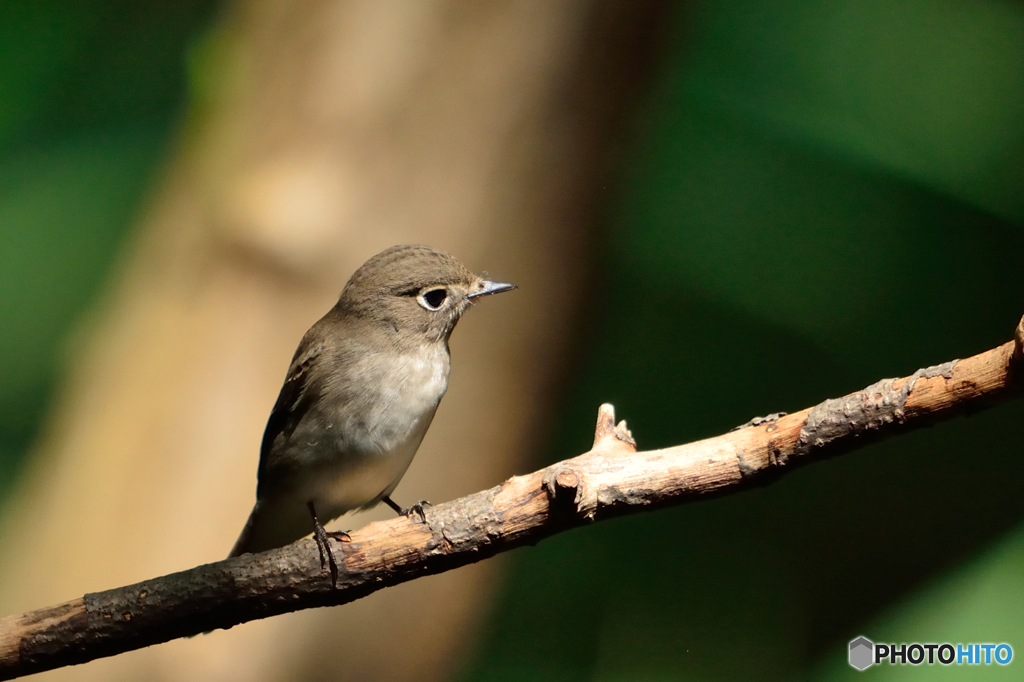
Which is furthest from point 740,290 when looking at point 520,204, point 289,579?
point 289,579

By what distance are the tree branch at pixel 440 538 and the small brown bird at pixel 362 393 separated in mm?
356

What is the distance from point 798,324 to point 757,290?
0.77ft

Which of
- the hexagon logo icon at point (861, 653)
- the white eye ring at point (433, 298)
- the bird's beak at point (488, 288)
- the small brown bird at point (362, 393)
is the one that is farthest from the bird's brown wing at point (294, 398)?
the hexagon logo icon at point (861, 653)

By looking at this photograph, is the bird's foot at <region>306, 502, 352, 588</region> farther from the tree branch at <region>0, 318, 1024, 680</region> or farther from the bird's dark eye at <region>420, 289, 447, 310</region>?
the bird's dark eye at <region>420, 289, 447, 310</region>

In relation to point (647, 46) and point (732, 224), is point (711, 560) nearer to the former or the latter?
point (732, 224)

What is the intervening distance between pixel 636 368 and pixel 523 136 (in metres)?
1.31

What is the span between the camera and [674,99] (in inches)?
139

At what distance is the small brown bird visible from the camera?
2.02m

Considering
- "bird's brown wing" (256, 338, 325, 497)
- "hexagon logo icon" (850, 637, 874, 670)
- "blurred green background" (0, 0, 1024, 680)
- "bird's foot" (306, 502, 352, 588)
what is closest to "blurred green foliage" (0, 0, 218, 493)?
"blurred green background" (0, 0, 1024, 680)

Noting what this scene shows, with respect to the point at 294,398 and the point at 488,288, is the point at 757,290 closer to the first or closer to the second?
the point at 488,288

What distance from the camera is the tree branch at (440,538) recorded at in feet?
5.04

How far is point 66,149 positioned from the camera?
4.04 metres

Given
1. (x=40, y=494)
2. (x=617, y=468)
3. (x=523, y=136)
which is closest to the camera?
(x=617, y=468)

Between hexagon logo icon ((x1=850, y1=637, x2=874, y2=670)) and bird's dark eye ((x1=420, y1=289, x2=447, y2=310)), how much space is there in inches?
79.1
